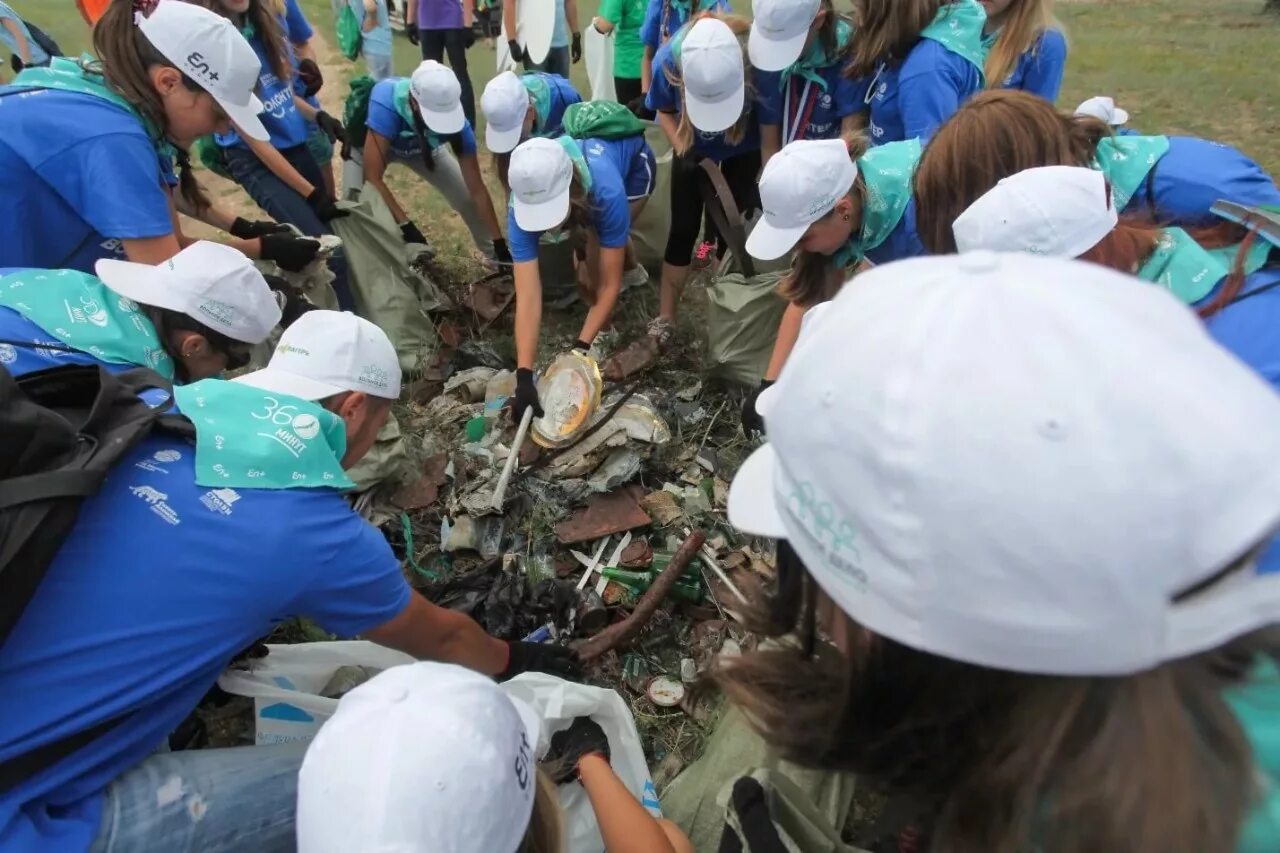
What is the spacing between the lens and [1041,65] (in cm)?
305

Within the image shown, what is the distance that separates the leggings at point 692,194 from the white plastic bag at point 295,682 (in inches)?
91.0

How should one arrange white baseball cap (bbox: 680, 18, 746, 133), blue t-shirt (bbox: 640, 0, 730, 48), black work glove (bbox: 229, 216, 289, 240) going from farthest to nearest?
1. blue t-shirt (bbox: 640, 0, 730, 48)
2. black work glove (bbox: 229, 216, 289, 240)
3. white baseball cap (bbox: 680, 18, 746, 133)

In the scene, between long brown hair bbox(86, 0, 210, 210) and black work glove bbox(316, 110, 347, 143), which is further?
black work glove bbox(316, 110, 347, 143)

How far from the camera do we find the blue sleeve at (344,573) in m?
1.49

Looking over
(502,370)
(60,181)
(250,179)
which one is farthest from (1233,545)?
(250,179)

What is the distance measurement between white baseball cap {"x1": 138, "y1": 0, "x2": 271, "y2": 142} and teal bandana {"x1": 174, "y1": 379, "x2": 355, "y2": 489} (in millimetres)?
1192

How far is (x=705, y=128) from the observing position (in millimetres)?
3273

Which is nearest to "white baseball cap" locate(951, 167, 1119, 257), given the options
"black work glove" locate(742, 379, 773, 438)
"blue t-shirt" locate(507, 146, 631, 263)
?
"black work glove" locate(742, 379, 773, 438)

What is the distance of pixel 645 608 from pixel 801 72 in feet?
7.35

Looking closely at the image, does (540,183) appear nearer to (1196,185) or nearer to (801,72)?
(801,72)

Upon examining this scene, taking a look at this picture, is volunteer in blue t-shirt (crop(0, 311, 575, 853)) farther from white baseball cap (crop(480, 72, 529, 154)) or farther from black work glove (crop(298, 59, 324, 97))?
black work glove (crop(298, 59, 324, 97))

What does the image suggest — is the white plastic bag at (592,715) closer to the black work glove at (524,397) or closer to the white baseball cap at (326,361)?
the white baseball cap at (326,361)

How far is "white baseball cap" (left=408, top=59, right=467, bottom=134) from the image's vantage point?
12.4 feet

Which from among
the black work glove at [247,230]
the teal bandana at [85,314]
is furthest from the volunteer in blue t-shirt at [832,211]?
the black work glove at [247,230]
